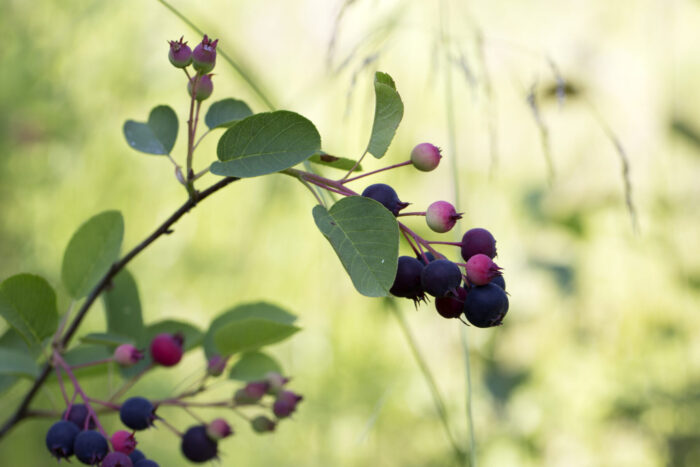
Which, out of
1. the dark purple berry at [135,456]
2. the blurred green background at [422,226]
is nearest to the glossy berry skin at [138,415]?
the dark purple berry at [135,456]

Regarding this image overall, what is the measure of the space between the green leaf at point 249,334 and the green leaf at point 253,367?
0.04 meters

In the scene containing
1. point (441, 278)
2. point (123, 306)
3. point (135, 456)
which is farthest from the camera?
point (123, 306)

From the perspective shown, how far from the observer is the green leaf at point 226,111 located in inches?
22.0

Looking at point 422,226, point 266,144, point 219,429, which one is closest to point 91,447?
point 219,429

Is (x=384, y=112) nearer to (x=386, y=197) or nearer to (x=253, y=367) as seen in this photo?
(x=386, y=197)

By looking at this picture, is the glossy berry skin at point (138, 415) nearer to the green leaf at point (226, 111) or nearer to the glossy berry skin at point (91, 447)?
the glossy berry skin at point (91, 447)

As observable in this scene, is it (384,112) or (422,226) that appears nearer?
(384,112)

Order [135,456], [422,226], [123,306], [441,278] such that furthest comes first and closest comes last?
[422,226]
[123,306]
[135,456]
[441,278]

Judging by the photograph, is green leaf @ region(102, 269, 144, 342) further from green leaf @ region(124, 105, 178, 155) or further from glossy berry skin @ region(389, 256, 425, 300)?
glossy berry skin @ region(389, 256, 425, 300)

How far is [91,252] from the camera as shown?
59cm

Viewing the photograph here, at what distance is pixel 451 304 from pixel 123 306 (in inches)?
14.4

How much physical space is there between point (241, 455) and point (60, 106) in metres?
0.92

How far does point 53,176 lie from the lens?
156 cm

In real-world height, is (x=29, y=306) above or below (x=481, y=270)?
below
